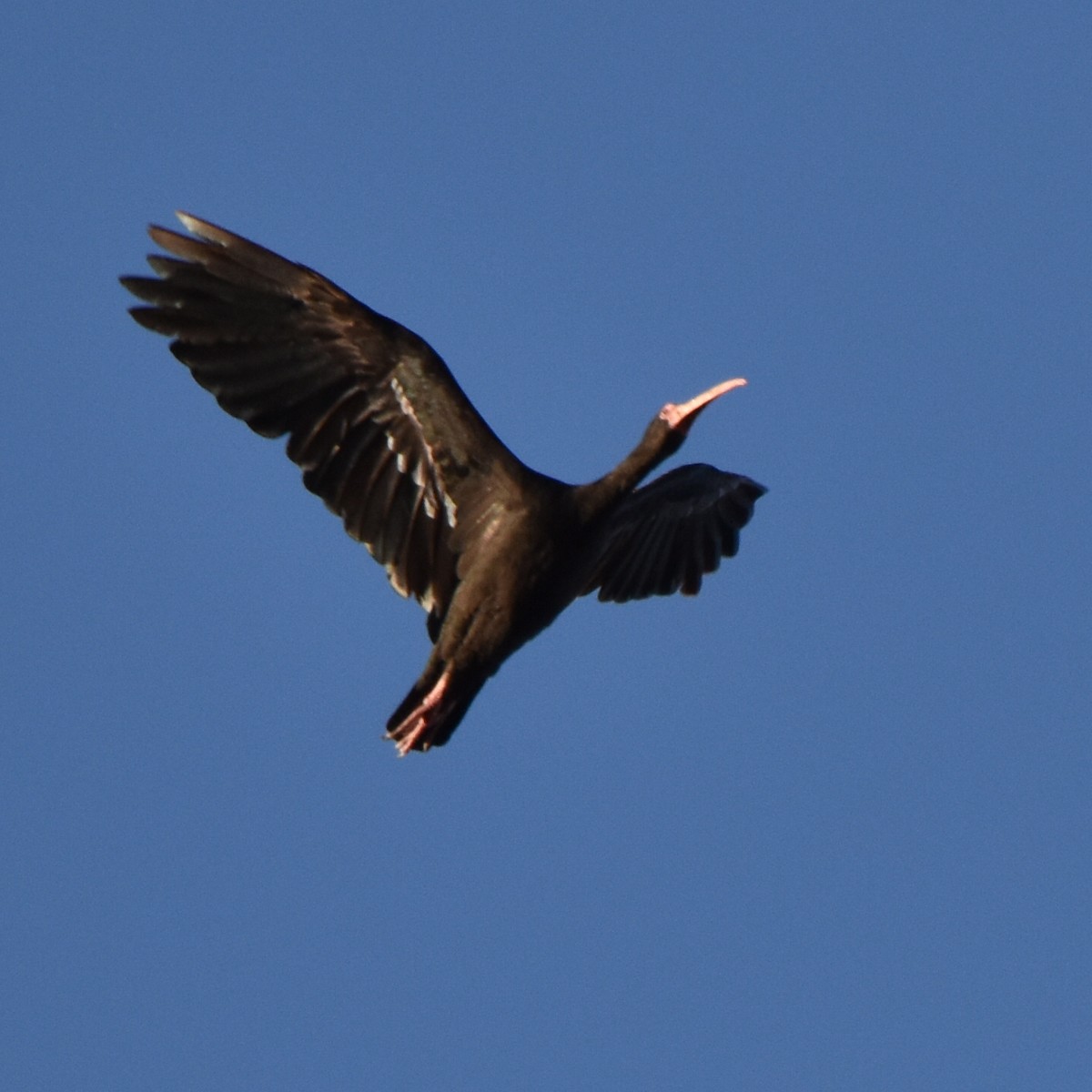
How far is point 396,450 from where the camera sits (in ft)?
41.9

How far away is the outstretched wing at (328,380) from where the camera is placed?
1254 centimetres

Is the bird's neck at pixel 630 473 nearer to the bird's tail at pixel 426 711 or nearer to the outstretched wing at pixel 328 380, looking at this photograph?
the outstretched wing at pixel 328 380

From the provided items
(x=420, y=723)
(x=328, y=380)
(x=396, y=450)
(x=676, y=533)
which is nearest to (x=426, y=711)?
(x=420, y=723)

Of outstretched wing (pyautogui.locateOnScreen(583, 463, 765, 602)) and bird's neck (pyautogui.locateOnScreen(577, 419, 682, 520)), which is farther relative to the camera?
outstretched wing (pyautogui.locateOnScreen(583, 463, 765, 602))

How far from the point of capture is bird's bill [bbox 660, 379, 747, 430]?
43.5 feet

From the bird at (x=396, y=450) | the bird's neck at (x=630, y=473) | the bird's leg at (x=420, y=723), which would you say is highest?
the bird's neck at (x=630, y=473)

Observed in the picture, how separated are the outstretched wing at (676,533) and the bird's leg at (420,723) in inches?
68.3

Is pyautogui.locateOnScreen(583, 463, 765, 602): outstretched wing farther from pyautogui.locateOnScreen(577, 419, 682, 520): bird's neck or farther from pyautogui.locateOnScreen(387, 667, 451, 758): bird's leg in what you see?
pyautogui.locateOnScreen(387, 667, 451, 758): bird's leg

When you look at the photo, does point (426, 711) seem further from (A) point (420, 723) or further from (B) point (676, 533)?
(B) point (676, 533)

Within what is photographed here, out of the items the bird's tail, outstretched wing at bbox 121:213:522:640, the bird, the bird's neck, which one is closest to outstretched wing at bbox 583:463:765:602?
the bird's neck

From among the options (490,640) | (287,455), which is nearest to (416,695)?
(490,640)

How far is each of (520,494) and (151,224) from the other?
241 cm

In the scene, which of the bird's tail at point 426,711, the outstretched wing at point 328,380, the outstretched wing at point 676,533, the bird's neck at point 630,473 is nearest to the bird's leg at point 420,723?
the bird's tail at point 426,711

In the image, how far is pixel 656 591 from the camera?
47.9 feet
